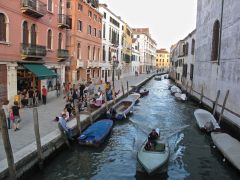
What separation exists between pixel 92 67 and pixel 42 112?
20887mm

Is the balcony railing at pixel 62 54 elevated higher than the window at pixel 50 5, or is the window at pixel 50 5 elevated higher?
the window at pixel 50 5

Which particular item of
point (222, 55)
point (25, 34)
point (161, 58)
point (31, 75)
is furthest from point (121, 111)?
point (161, 58)

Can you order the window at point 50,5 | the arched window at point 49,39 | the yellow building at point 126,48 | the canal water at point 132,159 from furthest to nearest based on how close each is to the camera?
the yellow building at point 126,48, the arched window at point 49,39, the window at point 50,5, the canal water at point 132,159

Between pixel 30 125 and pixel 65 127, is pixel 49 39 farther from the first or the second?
pixel 65 127

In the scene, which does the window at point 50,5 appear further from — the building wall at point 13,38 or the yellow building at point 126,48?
the yellow building at point 126,48

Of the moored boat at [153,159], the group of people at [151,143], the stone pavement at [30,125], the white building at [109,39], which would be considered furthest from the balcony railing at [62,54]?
the moored boat at [153,159]

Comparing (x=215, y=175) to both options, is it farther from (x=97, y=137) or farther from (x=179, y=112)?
(x=179, y=112)

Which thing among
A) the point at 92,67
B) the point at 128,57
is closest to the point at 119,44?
the point at 128,57

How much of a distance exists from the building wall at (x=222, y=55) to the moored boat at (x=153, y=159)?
7495 mm

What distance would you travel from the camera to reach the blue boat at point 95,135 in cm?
1506

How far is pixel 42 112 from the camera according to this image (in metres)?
19.1

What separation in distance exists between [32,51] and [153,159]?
1329 centimetres

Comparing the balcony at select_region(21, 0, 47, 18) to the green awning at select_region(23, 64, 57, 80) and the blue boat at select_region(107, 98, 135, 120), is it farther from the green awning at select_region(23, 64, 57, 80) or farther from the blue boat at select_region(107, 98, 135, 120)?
the blue boat at select_region(107, 98, 135, 120)

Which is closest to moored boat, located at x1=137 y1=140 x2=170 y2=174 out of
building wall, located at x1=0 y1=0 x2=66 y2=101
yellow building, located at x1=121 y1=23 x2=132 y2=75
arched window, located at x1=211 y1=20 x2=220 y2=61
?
building wall, located at x1=0 y1=0 x2=66 y2=101
